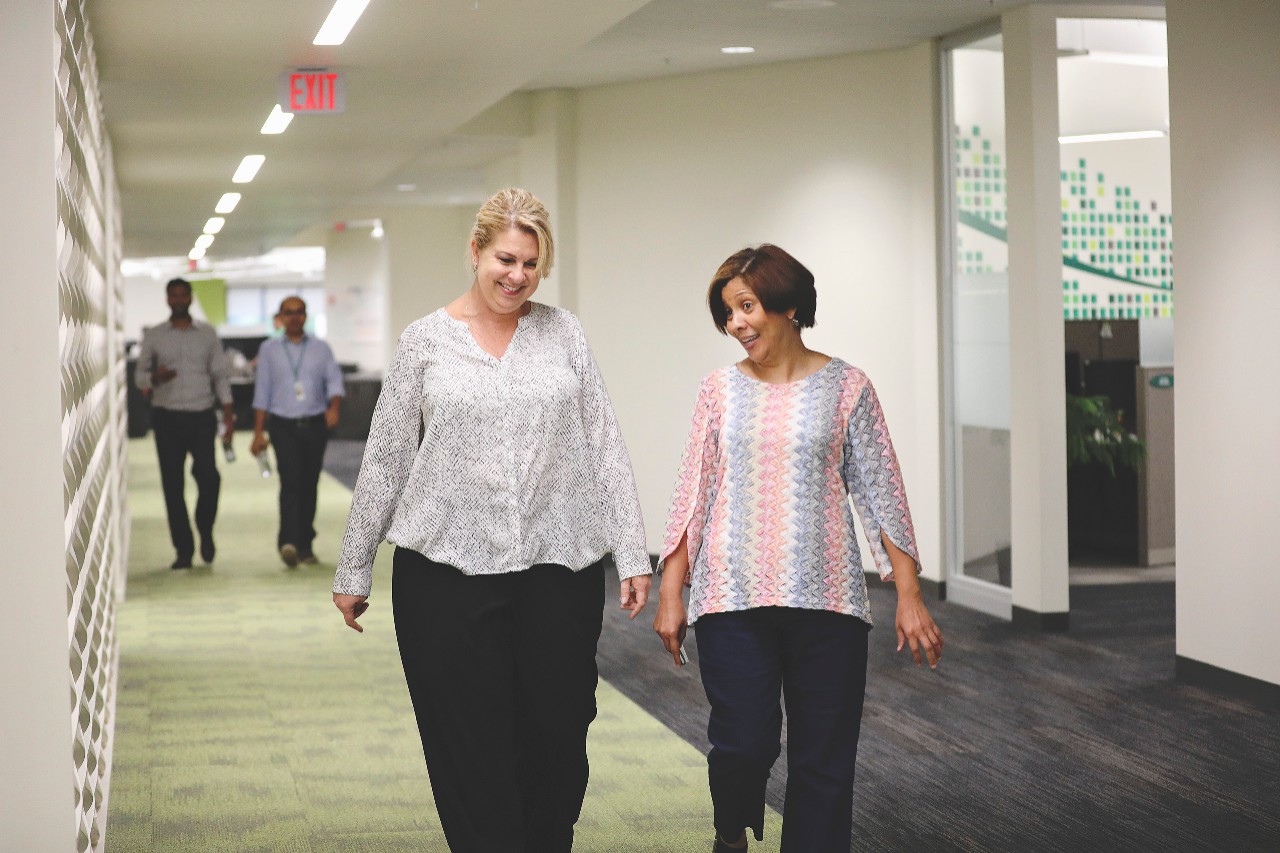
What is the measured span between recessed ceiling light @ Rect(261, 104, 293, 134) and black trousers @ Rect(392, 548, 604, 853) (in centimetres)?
552

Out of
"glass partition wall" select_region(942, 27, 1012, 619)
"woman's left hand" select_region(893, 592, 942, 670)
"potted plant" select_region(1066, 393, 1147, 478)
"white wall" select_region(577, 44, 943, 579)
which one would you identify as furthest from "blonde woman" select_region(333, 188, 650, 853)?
"potted plant" select_region(1066, 393, 1147, 478)

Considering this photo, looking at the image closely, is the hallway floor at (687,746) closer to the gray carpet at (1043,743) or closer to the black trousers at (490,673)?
the gray carpet at (1043,743)

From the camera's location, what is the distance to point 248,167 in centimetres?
1102

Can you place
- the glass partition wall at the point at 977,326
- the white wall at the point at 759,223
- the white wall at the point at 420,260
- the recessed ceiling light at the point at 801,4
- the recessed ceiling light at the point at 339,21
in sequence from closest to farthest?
the recessed ceiling light at the point at 339,21 < the recessed ceiling light at the point at 801,4 < the glass partition wall at the point at 977,326 < the white wall at the point at 759,223 < the white wall at the point at 420,260

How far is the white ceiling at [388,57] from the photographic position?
591 centimetres

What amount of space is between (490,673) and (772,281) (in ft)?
3.31

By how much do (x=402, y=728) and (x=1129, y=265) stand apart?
596 centimetres

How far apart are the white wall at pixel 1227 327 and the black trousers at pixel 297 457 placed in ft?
17.3

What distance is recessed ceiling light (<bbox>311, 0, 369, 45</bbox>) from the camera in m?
5.67

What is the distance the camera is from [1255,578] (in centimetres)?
582

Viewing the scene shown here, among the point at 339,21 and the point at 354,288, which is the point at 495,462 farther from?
the point at 354,288

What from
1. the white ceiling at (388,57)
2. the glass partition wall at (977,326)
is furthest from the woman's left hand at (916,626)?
the glass partition wall at (977,326)

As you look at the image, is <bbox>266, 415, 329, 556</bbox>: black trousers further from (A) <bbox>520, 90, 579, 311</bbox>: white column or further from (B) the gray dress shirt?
(A) <bbox>520, 90, 579, 311</bbox>: white column

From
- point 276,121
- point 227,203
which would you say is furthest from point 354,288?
point 276,121
